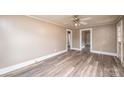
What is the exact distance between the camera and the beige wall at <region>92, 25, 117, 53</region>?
5.32m

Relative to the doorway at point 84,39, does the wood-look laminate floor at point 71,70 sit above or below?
below

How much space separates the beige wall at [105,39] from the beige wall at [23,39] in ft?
11.0

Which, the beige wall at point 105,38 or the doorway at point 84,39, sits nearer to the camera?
the beige wall at point 105,38

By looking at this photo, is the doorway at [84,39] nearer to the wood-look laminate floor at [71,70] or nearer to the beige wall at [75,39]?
the beige wall at [75,39]

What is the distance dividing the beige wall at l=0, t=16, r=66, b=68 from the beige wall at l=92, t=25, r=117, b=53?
132 inches

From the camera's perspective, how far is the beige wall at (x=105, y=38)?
5.32 m

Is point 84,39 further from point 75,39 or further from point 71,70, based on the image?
point 71,70

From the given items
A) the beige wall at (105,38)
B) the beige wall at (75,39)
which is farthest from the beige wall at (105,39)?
the beige wall at (75,39)

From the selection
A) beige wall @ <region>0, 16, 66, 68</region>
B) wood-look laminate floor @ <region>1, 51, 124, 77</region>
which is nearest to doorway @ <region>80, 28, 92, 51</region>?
beige wall @ <region>0, 16, 66, 68</region>

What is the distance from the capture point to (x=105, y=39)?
575 cm

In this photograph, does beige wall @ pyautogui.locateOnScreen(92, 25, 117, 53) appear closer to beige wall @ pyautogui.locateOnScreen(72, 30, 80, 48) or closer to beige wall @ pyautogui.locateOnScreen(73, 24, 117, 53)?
beige wall @ pyautogui.locateOnScreen(73, 24, 117, 53)

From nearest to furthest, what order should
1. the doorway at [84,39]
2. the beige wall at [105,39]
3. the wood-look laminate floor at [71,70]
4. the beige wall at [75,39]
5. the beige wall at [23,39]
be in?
the wood-look laminate floor at [71,70] < the beige wall at [23,39] < the beige wall at [105,39] < the doorway at [84,39] < the beige wall at [75,39]
